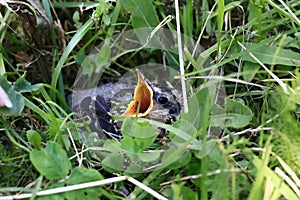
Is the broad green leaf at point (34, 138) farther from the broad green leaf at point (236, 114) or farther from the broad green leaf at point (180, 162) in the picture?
the broad green leaf at point (236, 114)

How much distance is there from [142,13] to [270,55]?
1.58 feet

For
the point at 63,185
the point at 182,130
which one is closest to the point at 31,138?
the point at 63,185

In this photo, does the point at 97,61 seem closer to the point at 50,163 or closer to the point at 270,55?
the point at 270,55

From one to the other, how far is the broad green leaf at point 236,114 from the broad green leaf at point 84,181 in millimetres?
461

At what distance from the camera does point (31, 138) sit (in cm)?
161

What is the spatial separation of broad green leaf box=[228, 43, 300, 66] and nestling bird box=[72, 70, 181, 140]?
270 mm

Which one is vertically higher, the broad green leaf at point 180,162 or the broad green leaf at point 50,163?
the broad green leaf at point 50,163

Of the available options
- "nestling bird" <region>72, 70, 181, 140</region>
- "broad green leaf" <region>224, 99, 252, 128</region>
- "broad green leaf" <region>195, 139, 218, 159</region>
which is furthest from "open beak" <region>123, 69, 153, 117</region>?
"broad green leaf" <region>195, 139, 218, 159</region>

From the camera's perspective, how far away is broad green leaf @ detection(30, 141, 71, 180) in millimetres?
1386

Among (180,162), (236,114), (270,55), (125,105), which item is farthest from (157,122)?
(270,55)

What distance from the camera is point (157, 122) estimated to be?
159 centimetres

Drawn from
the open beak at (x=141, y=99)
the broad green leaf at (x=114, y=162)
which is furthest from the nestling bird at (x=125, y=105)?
the broad green leaf at (x=114, y=162)

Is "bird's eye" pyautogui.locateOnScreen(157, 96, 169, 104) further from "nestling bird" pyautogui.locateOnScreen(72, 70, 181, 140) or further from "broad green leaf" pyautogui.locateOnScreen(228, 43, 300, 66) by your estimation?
"broad green leaf" pyautogui.locateOnScreen(228, 43, 300, 66)

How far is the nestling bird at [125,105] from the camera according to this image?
6.04 feet
